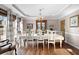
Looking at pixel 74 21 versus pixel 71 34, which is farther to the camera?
pixel 74 21

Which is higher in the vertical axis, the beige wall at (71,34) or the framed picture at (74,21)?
the framed picture at (74,21)

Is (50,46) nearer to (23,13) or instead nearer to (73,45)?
(73,45)

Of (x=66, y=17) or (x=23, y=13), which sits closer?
(x=23, y=13)

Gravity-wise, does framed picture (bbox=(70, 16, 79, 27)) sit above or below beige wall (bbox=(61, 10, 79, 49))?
above

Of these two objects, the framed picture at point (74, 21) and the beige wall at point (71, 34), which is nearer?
the beige wall at point (71, 34)

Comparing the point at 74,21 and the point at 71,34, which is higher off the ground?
the point at 74,21

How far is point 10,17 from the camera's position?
4.26 meters

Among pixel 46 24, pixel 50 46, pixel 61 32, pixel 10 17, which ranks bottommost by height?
pixel 50 46

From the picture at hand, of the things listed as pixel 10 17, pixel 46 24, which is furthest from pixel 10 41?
pixel 46 24

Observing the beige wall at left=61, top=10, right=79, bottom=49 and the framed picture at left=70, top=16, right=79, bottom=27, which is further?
the framed picture at left=70, top=16, right=79, bottom=27
